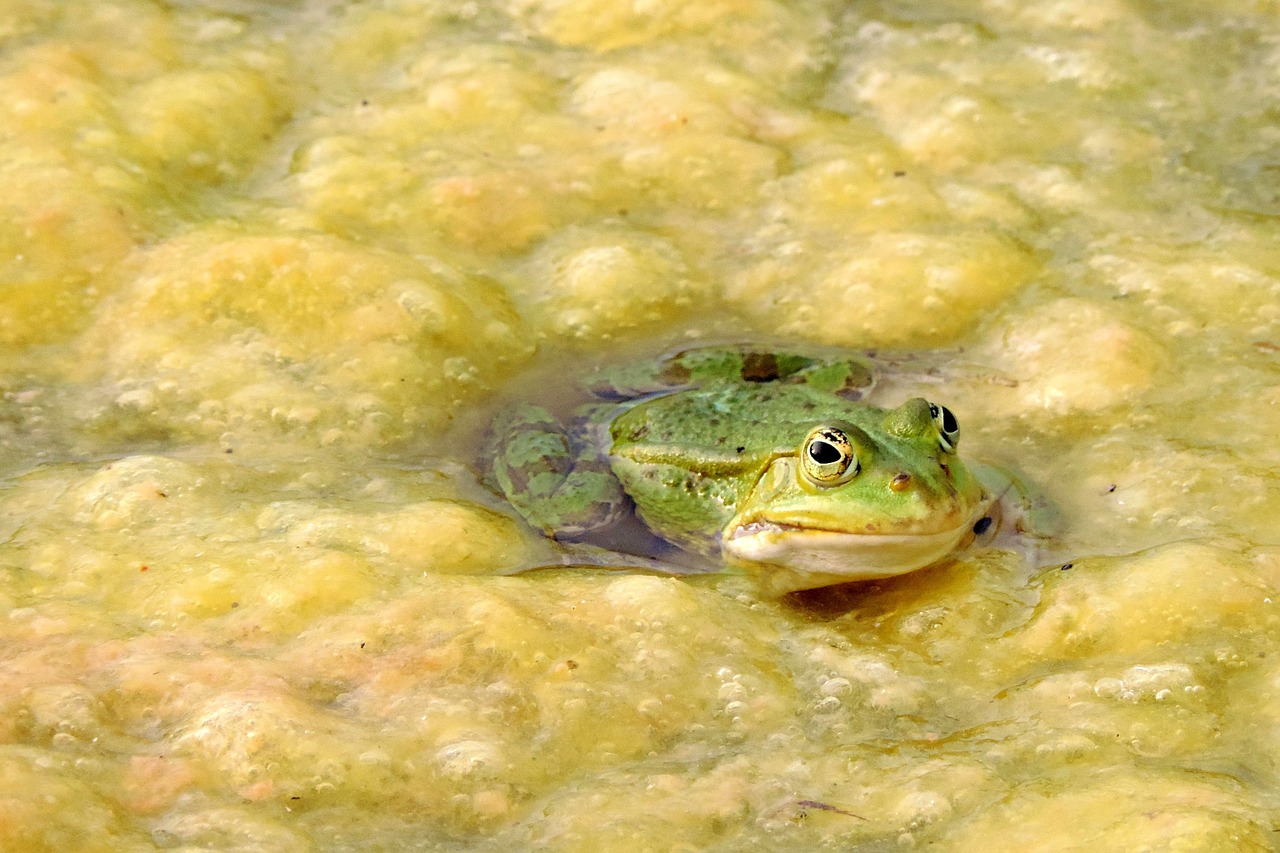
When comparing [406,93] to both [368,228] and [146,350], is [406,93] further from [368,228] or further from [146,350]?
[146,350]

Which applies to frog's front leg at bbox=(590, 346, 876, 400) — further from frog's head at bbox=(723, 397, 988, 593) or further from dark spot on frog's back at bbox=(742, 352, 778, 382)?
frog's head at bbox=(723, 397, 988, 593)

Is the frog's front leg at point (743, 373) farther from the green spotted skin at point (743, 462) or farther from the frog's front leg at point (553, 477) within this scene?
the frog's front leg at point (553, 477)

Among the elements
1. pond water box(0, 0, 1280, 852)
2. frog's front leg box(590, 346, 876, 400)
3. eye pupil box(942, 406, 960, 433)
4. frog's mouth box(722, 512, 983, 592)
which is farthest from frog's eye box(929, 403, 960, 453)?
frog's front leg box(590, 346, 876, 400)

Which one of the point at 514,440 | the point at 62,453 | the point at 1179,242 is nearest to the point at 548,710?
the point at 514,440

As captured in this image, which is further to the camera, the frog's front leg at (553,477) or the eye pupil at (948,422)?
the frog's front leg at (553,477)

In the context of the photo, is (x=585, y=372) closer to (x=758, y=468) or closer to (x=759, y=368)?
(x=759, y=368)

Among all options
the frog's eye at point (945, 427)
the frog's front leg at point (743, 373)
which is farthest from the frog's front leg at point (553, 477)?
the frog's eye at point (945, 427)
